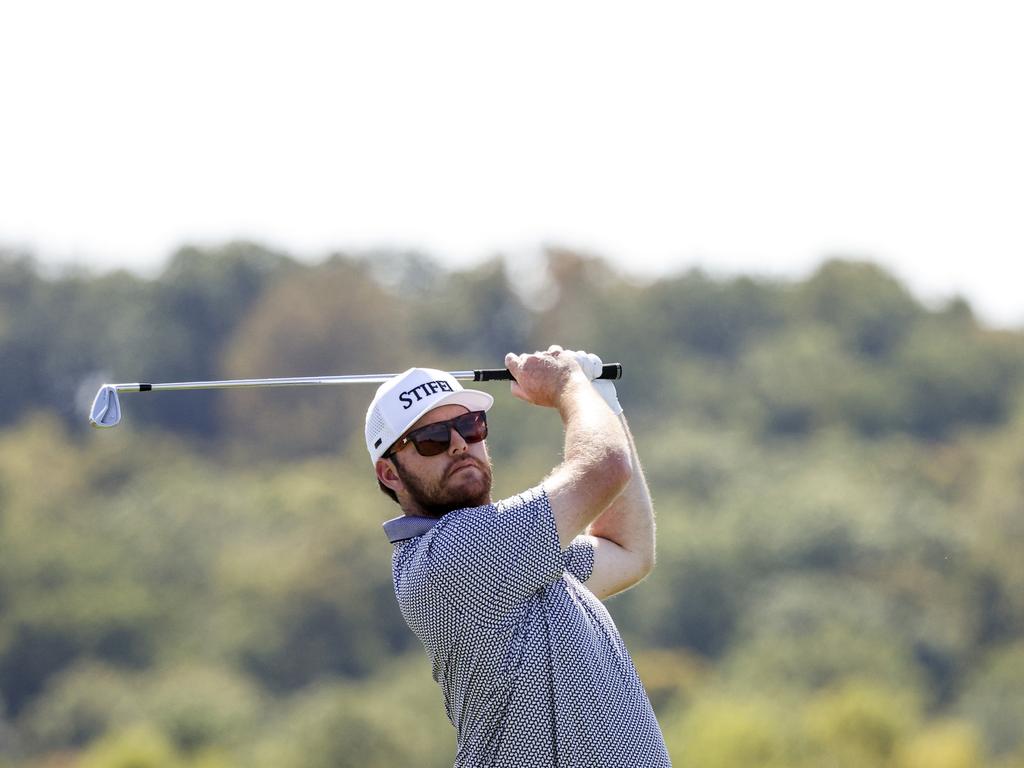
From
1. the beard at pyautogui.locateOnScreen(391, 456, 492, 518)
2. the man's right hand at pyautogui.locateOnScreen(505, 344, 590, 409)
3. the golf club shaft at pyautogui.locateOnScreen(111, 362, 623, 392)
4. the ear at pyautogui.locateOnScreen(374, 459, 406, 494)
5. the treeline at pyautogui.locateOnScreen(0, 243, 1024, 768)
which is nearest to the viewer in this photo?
the beard at pyautogui.locateOnScreen(391, 456, 492, 518)

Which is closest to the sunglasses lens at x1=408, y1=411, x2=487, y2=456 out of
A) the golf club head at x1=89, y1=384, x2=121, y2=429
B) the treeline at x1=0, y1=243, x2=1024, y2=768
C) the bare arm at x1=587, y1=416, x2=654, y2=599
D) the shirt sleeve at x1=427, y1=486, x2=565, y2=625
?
the shirt sleeve at x1=427, y1=486, x2=565, y2=625

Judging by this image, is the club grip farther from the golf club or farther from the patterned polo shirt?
the patterned polo shirt

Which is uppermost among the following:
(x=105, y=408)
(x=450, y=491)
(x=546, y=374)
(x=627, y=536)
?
(x=546, y=374)

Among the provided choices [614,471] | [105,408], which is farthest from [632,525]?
[105,408]

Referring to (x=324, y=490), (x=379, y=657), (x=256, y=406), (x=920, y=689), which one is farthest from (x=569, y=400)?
(x=256, y=406)

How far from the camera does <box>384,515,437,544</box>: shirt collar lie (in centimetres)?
397

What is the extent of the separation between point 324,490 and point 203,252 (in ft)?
65.9

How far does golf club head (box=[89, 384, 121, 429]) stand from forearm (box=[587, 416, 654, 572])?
3.93 feet

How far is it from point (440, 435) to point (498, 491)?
169 feet

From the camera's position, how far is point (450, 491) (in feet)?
13.2

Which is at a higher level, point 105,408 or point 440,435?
point 440,435

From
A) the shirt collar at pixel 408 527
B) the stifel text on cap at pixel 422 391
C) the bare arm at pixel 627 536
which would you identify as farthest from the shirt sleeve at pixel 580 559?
the stifel text on cap at pixel 422 391

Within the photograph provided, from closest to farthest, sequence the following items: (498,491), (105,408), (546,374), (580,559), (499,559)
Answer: (499,559) < (580,559) < (546,374) < (105,408) < (498,491)

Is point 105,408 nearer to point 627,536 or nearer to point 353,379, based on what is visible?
point 353,379
